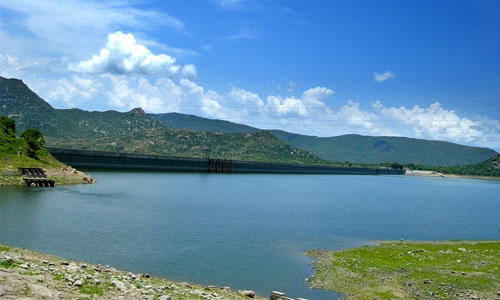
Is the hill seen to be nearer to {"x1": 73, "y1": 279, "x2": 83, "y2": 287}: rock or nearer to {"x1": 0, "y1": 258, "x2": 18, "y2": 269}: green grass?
{"x1": 0, "y1": 258, "x2": 18, "y2": 269}: green grass

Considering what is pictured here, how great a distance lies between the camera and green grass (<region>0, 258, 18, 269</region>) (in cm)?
1845

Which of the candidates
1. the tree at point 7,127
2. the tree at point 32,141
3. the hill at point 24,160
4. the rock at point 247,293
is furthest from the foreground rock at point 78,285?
the tree at point 7,127

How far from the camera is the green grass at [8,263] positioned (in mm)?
18453

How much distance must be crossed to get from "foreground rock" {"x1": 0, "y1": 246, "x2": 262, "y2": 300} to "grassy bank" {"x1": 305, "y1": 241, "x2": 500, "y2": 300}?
Answer: 305 inches

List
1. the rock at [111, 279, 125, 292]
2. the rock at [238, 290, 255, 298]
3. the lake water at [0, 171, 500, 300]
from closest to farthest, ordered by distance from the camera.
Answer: the rock at [111, 279, 125, 292]
the rock at [238, 290, 255, 298]
the lake water at [0, 171, 500, 300]

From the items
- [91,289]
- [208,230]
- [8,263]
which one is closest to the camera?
[91,289]

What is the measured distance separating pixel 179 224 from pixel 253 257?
47.1ft

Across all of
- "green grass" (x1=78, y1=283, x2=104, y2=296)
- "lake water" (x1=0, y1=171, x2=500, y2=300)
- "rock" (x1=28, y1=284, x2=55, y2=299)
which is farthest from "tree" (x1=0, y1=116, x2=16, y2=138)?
"rock" (x1=28, y1=284, x2=55, y2=299)

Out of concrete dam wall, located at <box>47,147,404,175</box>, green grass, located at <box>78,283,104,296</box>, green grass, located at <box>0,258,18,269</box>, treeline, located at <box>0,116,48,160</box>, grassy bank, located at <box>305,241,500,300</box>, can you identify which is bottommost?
grassy bank, located at <box>305,241,500,300</box>

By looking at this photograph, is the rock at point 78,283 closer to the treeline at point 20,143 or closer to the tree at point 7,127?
the treeline at point 20,143

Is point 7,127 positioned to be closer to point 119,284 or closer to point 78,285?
point 119,284

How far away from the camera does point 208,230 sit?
42.7 m

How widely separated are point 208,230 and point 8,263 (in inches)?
973

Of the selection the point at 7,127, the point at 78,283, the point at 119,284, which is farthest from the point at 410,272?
the point at 7,127
